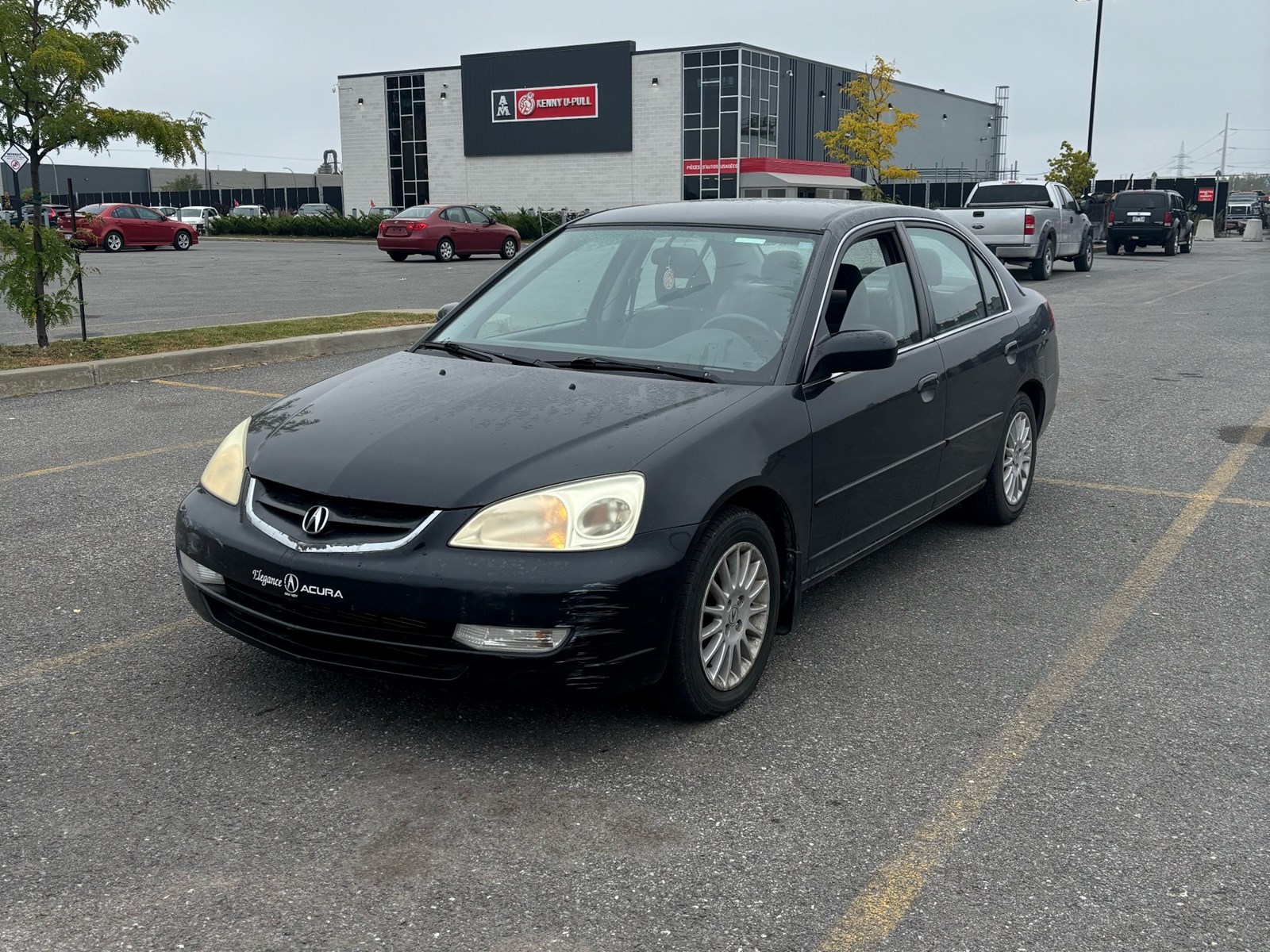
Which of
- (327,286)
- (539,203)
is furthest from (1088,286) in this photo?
(539,203)

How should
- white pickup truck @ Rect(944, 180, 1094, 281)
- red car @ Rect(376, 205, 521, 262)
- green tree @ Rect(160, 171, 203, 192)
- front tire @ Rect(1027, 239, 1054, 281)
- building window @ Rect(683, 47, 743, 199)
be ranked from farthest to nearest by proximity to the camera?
green tree @ Rect(160, 171, 203, 192), building window @ Rect(683, 47, 743, 199), red car @ Rect(376, 205, 521, 262), front tire @ Rect(1027, 239, 1054, 281), white pickup truck @ Rect(944, 180, 1094, 281)

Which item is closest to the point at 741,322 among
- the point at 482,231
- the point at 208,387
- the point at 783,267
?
the point at 783,267

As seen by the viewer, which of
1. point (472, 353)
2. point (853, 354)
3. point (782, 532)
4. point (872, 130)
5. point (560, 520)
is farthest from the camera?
point (872, 130)

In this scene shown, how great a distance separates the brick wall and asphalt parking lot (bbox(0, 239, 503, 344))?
3429cm

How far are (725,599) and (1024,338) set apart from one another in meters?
3.01

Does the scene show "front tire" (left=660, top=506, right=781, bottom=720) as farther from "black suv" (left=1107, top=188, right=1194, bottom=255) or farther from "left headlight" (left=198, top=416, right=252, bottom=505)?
"black suv" (left=1107, top=188, right=1194, bottom=255)

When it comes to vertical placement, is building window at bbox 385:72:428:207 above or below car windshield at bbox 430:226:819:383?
above

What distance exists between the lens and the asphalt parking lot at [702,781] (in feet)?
9.59

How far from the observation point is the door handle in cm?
510

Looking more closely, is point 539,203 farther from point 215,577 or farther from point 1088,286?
point 215,577

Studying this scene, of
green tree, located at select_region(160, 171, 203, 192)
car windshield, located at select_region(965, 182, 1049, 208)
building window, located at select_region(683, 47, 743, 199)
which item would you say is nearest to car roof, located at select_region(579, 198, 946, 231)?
car windshield, located at select_region(965, 182, 1049, 208)

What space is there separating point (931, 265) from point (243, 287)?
19642 mm

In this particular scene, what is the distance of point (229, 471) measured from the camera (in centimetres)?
416

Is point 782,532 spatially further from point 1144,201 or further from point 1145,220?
point 1144,201
